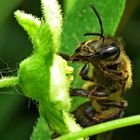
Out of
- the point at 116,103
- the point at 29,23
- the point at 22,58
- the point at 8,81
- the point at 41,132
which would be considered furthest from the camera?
the point at 22,58

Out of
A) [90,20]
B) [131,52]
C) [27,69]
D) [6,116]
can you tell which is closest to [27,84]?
[27,69]

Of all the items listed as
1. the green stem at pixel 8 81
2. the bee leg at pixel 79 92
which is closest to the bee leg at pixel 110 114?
the bee leg at pixel 79 92

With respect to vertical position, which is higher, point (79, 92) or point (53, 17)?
point (53, 17)

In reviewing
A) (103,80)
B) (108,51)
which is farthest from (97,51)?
(103,80)

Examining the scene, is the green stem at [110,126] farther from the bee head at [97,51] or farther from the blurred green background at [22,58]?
the blurred green background at [22,58]

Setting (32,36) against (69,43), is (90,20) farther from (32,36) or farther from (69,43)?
(32,36)

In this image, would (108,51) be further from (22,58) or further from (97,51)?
(22,58)

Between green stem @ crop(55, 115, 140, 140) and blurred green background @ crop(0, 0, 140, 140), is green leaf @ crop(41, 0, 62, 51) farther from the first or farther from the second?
blurred green background @ crop(0, 0, 140, 140)
